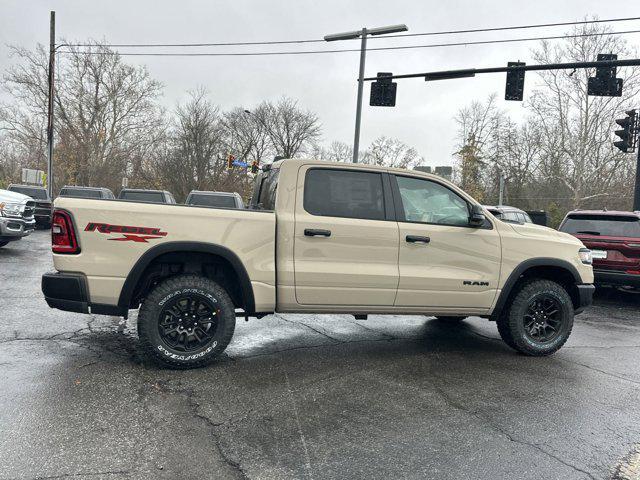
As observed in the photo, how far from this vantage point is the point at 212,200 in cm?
1545

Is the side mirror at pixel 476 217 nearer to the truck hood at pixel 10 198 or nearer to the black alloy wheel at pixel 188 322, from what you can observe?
the black alloy wheel at pixel 188 322

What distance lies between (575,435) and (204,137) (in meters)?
46.7

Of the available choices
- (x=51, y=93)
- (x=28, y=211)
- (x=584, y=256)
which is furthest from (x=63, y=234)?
(x=51, y=93)

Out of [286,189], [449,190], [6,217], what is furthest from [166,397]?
[6,217]

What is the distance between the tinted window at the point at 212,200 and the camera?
49.5ft

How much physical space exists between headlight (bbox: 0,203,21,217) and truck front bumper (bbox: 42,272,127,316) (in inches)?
332

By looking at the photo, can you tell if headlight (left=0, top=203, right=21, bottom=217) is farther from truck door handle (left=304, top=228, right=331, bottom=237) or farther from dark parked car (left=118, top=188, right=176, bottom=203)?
truck door handle (left=304, top=228, right=331, bottom=237)

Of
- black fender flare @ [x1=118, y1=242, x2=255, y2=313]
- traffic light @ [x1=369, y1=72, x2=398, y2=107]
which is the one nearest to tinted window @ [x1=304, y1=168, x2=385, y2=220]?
black fender flare @ [x1=118, y1=242, x2=255, y2=313]

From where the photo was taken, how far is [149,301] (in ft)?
14.1

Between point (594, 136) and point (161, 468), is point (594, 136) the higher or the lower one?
the higher one

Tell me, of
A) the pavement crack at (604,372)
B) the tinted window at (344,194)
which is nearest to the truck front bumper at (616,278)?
the pavement crack at (604,372)

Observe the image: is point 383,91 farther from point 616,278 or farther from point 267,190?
point 267,190

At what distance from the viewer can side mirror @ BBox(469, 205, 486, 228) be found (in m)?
4.98

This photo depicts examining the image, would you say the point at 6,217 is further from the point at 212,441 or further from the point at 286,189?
the point at 212,441
